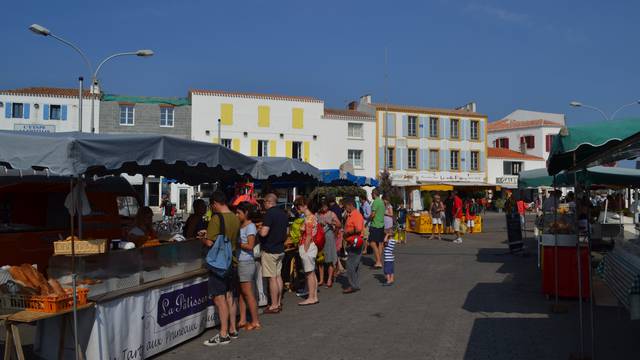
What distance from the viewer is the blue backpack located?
21.2ft

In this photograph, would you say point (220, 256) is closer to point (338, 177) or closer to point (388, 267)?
point (388, 267)

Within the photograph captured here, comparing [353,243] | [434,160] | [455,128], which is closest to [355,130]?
[434,160]

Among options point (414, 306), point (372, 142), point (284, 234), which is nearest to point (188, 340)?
point (284, 234)

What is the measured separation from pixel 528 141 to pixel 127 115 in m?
41.3

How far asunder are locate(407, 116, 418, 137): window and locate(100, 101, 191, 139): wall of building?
18.4 metres

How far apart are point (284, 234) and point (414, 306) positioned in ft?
7.59

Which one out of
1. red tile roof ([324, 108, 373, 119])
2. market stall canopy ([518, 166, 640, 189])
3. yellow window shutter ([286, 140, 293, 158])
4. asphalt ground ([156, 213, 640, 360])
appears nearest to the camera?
asphalt ground ([156, 213, 640, 360])

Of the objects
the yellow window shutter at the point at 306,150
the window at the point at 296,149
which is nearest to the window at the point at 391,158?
the yellow window shutter at the point at 306,150

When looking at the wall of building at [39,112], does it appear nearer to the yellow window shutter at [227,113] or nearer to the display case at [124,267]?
the yellow window shutter at [227,113]

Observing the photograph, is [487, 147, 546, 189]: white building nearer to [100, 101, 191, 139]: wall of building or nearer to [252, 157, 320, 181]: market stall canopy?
[100, 101, 191, 139]: wall of building

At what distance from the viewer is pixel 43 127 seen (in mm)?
37844

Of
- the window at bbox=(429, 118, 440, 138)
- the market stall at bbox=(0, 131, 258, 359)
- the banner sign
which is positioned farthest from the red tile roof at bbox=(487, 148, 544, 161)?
the market stall at bbox=(0, 131, 258, 359)

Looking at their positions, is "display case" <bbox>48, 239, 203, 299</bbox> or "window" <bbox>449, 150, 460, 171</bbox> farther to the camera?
"window" <bbox>449, 150, 460, 171</bbox>

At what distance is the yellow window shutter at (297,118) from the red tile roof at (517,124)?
1143 inches
